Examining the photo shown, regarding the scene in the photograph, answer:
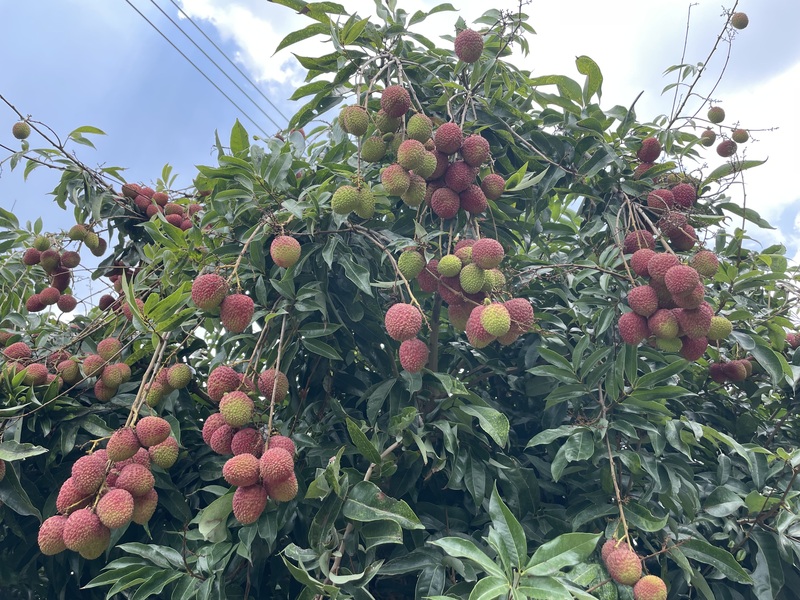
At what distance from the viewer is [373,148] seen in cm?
139

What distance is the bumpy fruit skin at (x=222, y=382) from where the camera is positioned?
3.93 ft

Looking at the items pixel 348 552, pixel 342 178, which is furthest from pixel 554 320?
pixel 348 552

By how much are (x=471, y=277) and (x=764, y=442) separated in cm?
131

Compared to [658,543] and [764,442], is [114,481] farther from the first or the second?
[764,442]

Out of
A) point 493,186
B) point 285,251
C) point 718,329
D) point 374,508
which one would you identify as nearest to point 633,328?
point 718,329

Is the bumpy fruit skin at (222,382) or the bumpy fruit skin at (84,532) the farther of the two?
the bumpy fruit skin at (222,382)

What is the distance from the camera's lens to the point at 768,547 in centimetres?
134

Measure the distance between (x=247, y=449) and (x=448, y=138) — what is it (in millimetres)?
792

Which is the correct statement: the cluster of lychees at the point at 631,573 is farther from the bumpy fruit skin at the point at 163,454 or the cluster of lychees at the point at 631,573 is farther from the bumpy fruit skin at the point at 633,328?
the bumpy fruit skin at the point at 163,454

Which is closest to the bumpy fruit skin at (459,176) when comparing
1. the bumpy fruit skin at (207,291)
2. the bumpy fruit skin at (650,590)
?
the bumpy fruit skin at (207,291)

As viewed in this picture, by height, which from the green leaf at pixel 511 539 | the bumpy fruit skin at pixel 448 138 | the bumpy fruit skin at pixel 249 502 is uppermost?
the bumpy fruit skin at pixel 448 138

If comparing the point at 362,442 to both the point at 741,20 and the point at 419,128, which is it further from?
the point at 741,20

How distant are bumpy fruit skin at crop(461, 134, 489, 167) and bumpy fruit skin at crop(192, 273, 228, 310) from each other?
62 cm

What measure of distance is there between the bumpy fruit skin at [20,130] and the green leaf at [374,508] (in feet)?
6.99
